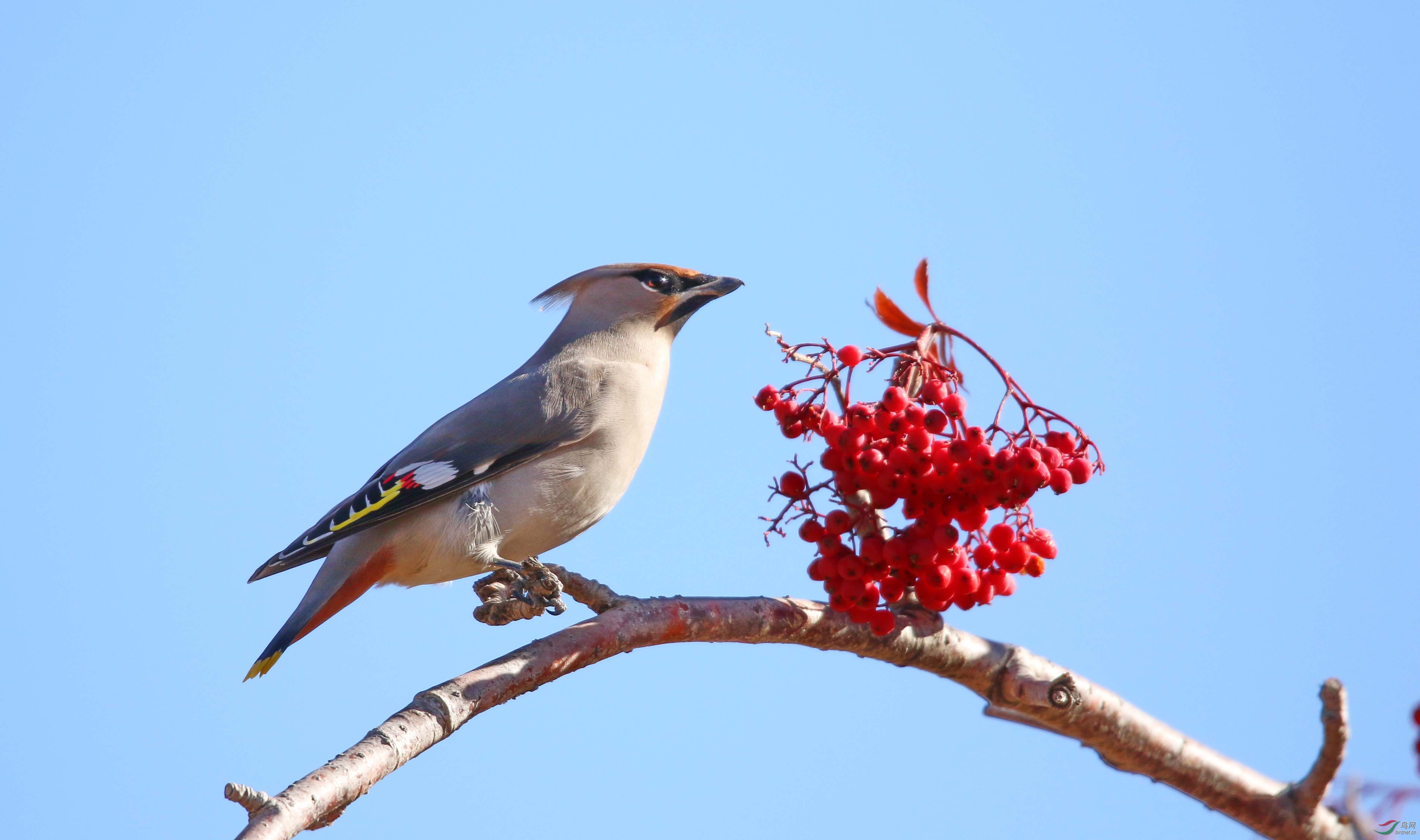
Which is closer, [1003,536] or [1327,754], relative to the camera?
[1327,754]

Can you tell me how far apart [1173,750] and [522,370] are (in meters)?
2.70

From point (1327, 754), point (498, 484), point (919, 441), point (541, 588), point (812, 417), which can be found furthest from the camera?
point (498, 484)

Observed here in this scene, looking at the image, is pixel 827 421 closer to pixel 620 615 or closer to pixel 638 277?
pixel 620 615

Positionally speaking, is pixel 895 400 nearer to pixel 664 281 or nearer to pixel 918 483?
pixel 918 483

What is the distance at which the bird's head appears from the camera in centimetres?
451

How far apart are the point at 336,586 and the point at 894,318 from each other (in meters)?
1.89

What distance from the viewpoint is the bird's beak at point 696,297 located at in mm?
4504

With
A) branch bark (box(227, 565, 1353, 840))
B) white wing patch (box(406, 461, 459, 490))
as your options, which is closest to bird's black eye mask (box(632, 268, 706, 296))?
white wing patch (box(406, 461, 459, 490))

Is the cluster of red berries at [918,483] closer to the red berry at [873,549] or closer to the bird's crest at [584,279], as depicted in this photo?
the red berry at [873,549]

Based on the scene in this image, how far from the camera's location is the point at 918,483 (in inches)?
101

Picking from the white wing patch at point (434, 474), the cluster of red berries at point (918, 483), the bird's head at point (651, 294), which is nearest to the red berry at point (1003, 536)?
the cluster of red berries at point (918, 483)

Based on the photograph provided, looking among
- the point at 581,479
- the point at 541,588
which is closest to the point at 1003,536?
the point at 541,588

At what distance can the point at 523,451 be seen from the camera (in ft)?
13.0

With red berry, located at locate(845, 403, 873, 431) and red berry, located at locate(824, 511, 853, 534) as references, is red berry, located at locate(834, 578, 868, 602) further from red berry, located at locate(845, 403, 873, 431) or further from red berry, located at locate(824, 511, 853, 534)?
red berry, located at locate(845, 403, 873, 431)
